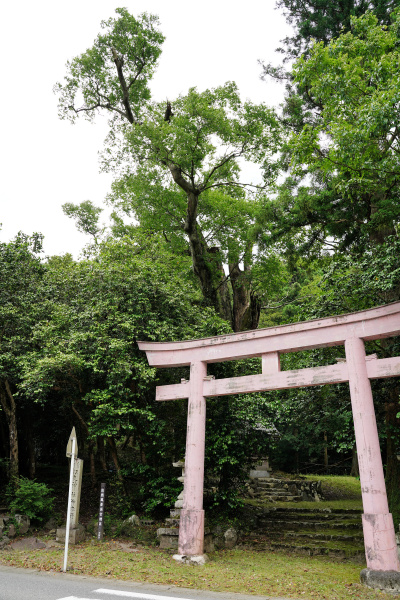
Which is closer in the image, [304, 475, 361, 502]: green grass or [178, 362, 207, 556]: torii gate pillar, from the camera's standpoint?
[178, 362, 207, 556]: torii gate pillar

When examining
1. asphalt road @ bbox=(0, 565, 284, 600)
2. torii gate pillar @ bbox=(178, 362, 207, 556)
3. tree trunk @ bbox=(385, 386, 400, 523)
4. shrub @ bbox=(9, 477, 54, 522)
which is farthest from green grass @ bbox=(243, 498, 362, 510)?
asphalt road @ bbox=(0, 565, 284, 600)

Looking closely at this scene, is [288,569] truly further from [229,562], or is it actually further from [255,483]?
[255,483]

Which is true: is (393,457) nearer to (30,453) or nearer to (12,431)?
(12,431)

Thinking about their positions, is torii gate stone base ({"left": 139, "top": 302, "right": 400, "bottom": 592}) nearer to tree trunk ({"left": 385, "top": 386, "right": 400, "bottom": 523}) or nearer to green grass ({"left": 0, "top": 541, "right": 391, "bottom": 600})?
green grass ({"left": 0, "top": 541, "right": 391, "bottom": 600})

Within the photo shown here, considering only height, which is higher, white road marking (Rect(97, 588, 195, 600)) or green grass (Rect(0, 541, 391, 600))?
white road marking (Rect(97, 588, 195, 600))

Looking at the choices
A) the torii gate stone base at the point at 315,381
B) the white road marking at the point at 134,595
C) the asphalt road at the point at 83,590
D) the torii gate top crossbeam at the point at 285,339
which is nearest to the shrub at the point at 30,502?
the asphalt road at the point at 83,590

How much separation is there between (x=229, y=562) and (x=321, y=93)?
33.7 ft

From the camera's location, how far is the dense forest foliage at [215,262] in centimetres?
989

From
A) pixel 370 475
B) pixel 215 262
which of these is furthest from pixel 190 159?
→ pixel 370 475

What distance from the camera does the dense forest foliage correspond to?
989 cm

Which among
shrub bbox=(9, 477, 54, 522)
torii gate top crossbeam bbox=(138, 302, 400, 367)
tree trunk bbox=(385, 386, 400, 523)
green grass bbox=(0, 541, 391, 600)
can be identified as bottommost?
green grass bbox=(0, 541, 391, 600)

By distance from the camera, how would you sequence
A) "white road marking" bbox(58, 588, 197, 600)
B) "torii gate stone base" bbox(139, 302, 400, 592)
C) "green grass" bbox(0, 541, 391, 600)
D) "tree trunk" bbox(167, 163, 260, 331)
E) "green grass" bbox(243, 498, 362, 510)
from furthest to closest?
"tree trunk" bbox(167, 163, 260, 331)
"green grass" bbox(243, 498, 362, 510)
"torii gate stone base" bbox(139, 302, 400, 592)
"green grass" bbox(0, 541, 391, 600)
"white road marking" bbox(58, 588, 197, 600)

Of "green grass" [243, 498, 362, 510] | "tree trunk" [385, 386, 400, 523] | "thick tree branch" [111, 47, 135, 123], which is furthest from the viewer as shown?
"thick tree branch" [111, 47, 135, 123]

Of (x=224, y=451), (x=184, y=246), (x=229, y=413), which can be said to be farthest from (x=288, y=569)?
(x=184, y=246)
